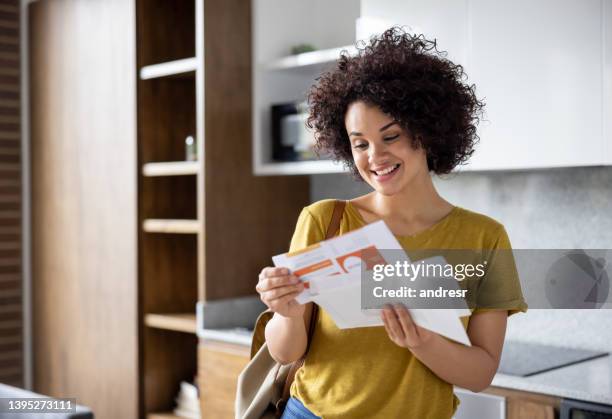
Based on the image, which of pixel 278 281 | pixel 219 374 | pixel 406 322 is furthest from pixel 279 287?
pixel 219 374

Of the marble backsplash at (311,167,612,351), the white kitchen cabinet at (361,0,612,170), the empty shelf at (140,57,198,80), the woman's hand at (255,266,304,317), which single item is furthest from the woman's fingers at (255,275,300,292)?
the empty shelf at (140,57,198,80)

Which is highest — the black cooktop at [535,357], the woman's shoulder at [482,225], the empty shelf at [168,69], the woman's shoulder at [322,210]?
the empty shelf at [168,69]

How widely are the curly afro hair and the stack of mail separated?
0.28 metres

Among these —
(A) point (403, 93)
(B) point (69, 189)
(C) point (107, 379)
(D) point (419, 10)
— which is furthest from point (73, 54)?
(A) point (403, 93)

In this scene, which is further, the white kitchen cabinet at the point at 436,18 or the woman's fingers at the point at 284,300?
the white kitchen cabinet at the point at 436,18

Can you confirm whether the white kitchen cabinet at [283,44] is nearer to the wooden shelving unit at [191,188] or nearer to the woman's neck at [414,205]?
the wooden shelving unit at [191,188]

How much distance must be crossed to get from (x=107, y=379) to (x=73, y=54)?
59.9 inches

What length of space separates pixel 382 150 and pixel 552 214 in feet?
4.71

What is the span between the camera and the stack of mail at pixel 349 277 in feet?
4.22

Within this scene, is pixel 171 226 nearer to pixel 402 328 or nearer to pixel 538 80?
pixel 538 80

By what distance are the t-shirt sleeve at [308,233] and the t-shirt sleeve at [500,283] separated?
12.4 inches

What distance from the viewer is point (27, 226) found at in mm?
4004

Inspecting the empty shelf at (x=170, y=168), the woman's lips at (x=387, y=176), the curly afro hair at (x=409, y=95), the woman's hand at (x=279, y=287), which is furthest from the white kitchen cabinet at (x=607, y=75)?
the empty shelf at (x=170, y=168)

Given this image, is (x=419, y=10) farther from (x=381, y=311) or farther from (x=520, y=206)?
(x=381, y=311)
